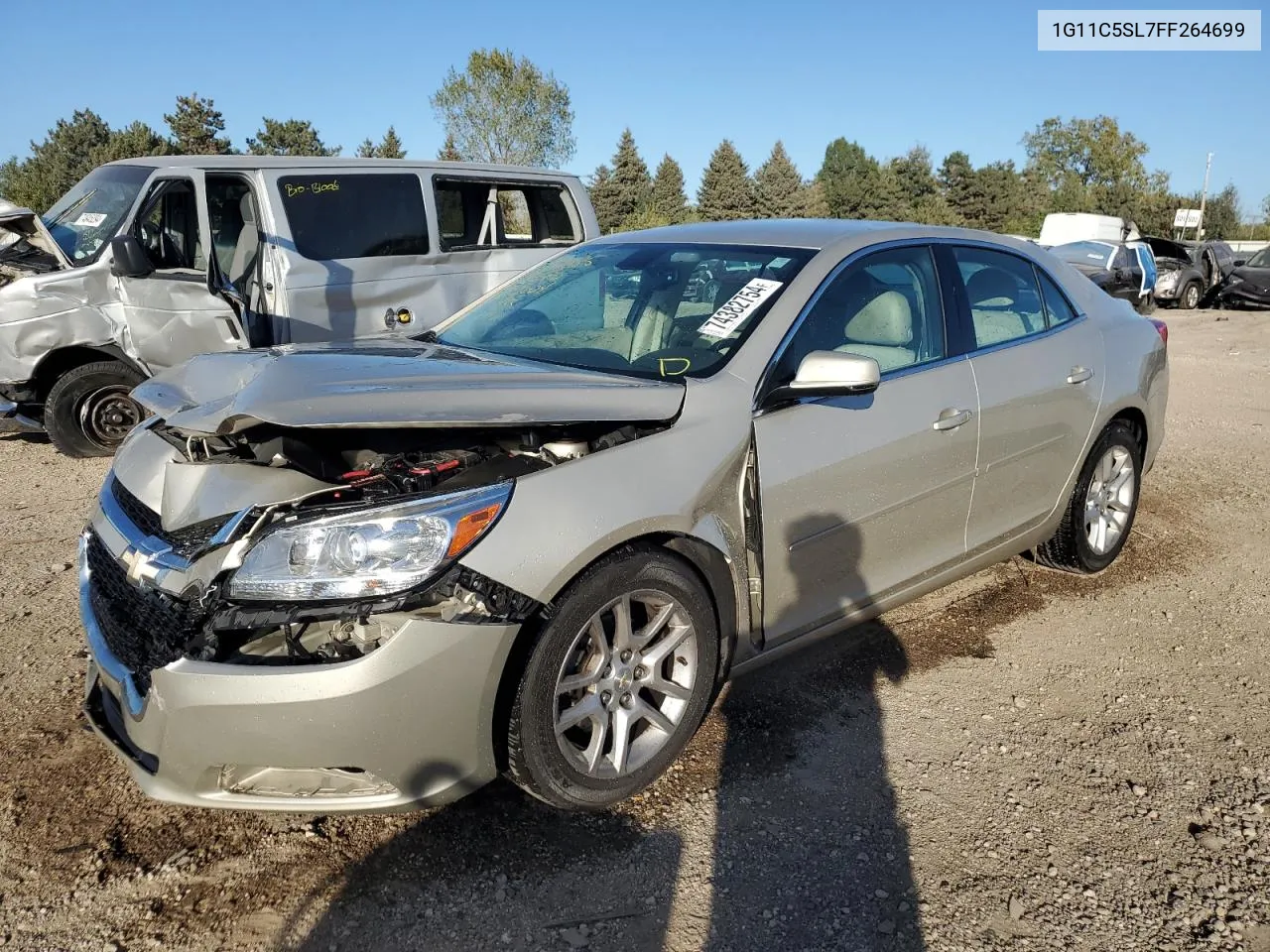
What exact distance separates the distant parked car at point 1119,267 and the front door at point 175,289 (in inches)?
617

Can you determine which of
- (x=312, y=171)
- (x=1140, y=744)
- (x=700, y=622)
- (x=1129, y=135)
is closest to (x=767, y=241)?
(x=700, y=622)

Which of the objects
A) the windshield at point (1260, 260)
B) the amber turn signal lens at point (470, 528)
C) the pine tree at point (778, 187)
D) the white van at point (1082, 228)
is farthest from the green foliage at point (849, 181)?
the amber turn signal lens at point (470, 528)

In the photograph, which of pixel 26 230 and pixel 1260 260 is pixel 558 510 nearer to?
pixel 26 230

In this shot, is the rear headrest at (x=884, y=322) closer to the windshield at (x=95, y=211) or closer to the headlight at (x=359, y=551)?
the headlight at (x=359, y=551)

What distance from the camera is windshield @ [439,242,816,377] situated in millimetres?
3145

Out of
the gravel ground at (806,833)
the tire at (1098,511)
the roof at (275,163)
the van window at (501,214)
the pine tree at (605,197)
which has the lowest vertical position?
the gravel ground at (806,833)

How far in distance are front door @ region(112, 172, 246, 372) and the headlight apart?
4402mm

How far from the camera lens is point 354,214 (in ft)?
22.1

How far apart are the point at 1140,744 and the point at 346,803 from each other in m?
2.55

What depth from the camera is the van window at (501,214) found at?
738 cm

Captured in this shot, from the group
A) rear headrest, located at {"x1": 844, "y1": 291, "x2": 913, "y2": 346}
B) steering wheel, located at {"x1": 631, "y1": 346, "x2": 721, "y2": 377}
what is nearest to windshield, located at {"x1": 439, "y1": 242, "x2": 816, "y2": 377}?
steering wheel, located at {"x1": 631, "y1": 346, "x2": 721, "y2": 377}

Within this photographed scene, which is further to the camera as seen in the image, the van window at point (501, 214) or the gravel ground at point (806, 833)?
the van window at point (501, 214)

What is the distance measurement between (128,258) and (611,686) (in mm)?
4924

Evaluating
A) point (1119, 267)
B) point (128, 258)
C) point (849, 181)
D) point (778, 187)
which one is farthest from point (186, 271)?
point (849, 181)
